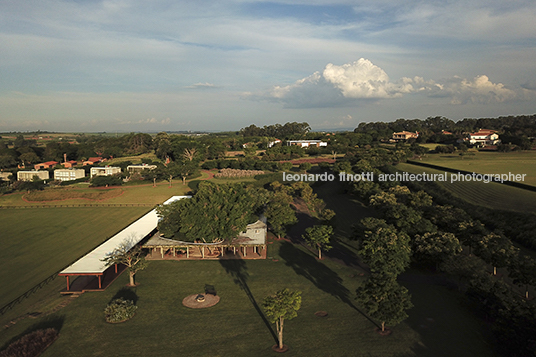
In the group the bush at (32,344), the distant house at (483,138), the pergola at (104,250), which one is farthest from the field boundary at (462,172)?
the bush at (32,344)

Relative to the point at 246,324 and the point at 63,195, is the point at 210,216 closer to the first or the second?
the point at 246,324

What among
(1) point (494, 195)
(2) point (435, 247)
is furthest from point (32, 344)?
(1) point (494, 195)

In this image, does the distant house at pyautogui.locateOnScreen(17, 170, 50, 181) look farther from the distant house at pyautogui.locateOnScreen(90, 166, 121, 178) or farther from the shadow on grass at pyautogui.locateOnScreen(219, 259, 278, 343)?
the shadow on grass at pyautogui.locateOnScreen(219, 259, 278, 343)

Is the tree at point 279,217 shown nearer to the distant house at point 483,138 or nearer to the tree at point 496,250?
the tree at point 496,250

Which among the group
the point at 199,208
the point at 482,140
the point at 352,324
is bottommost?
the point at 352,324

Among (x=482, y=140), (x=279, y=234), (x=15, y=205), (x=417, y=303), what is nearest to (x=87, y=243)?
(x=279, y=234)

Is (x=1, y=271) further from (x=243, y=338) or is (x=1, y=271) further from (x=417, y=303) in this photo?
(x=417, y=303)
